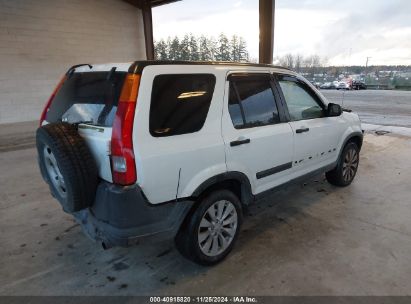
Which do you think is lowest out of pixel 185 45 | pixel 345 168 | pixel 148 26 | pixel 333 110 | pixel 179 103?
pixel 345 168

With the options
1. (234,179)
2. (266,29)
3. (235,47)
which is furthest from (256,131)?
(235,47)

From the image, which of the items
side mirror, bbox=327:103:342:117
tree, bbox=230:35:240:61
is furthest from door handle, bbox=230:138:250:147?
tree, bbox=230:35:240:61

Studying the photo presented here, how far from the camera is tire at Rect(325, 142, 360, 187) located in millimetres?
4203

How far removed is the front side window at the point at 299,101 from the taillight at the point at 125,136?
5.76 ft

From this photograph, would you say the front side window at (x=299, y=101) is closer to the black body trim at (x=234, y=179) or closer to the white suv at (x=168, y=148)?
the white suv at (x=168, y=148)

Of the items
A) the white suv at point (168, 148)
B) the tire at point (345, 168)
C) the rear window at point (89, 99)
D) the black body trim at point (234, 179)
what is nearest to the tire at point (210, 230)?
the white suv at point (168, 148)

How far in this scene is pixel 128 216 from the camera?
2.08 meters

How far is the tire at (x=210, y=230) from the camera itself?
97.0 inches

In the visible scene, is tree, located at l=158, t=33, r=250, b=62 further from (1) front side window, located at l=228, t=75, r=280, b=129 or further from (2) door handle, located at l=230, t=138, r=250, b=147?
(2) door handle, located at l=230, t=138, r=250, b=147

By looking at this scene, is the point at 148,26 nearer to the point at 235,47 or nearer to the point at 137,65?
the point at 235,47

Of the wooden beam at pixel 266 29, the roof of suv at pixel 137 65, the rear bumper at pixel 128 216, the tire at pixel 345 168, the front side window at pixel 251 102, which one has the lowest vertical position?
the tire at pixel 345 168

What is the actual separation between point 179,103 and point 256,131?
87cm

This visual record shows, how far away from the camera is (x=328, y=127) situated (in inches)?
145

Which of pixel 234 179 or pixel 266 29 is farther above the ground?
pixel 266 29
